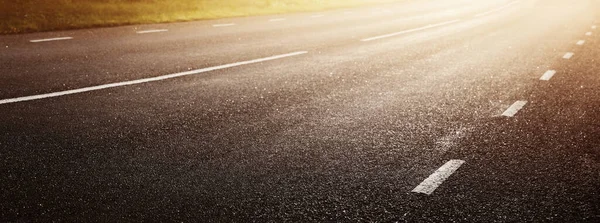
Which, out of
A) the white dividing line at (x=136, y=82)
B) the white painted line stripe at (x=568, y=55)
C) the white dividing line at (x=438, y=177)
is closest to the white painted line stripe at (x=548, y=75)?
the white painted line stripe at (x=568, y=55)

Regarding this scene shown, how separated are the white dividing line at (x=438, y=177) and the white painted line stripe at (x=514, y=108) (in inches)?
74.7

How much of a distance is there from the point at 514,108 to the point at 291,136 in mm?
2842

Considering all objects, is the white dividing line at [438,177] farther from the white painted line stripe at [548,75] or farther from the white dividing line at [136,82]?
the white painted line stripe at [548,75]

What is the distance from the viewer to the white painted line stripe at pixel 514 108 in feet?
20.2

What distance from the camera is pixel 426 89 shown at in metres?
7.55

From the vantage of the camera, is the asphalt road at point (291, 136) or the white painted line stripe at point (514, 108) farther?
the white painted line stripe at point (514, 108)

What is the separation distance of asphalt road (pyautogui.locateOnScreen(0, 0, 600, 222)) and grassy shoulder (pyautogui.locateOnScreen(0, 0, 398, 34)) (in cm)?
336

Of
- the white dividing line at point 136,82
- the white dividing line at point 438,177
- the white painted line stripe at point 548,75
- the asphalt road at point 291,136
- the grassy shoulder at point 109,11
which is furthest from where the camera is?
the grassy shoulder at point 109,11

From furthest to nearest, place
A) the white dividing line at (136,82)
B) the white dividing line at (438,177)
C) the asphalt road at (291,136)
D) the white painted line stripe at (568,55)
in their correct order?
the white painted line stripe at (568,55)
the white dividing line at (136,82)
the white dividing line at (438,177)
the asphalt road at (291,136)

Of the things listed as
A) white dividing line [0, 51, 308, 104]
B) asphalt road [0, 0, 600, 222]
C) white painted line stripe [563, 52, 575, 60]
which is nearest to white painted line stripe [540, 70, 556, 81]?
asphalt road [0, 0, 600, 222]

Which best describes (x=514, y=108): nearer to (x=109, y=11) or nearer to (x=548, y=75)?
(x=548, y=75)

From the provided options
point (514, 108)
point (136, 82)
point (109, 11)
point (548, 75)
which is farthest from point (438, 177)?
point (109, 11)

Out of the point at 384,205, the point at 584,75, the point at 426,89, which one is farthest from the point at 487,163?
the point at 584,75

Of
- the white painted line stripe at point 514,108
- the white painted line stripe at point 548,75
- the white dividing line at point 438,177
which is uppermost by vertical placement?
the white dividing line at point 438,177
